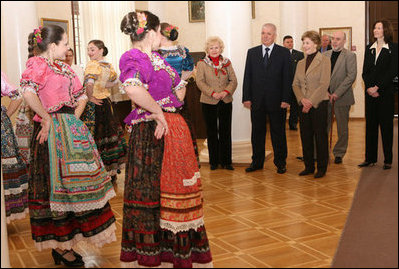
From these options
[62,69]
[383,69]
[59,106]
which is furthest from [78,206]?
[383,69]

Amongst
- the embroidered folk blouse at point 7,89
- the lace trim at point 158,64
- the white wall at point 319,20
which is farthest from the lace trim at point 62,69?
the white wall at point 319,20

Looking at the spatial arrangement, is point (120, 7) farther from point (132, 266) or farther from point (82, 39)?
point (132, 266)

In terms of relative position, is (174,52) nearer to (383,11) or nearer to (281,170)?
(281,170)

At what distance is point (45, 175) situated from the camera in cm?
369

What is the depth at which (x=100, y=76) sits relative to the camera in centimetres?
637

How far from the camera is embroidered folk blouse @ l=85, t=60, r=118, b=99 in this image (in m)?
6.18

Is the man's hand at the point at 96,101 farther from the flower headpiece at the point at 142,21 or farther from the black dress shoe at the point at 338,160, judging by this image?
the black dress shoe at the point at 338,160

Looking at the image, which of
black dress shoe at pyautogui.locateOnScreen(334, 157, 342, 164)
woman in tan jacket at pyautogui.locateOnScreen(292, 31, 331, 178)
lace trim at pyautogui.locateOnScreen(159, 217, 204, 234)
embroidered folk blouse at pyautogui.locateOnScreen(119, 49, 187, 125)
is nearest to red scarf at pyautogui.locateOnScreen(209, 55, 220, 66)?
woman in tan jacket at pyautogui.locateOnScreen(292, 31, 331, 178)

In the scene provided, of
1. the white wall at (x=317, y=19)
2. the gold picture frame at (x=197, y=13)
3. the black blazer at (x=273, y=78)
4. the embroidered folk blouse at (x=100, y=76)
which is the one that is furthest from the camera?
the gold picture frame at (x=197, y=13)

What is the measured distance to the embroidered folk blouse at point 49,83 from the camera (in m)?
3.60

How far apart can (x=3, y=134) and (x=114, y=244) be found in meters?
1.44

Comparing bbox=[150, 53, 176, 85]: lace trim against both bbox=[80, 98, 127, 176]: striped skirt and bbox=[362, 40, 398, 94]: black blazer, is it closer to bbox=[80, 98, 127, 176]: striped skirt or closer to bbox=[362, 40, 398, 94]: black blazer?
bbox=[80, 98, 127, 176]: striped skirt

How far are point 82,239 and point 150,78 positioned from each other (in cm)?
127

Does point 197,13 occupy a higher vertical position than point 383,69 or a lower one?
higher
